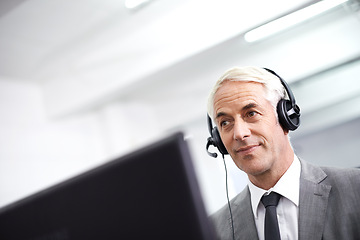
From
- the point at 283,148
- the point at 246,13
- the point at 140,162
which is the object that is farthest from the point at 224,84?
the point at 246,13

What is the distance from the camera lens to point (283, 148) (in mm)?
1258

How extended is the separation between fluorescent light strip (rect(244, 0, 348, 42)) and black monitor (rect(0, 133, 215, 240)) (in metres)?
2.33

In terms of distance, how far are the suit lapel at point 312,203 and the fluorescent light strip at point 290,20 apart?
1737 millimetres

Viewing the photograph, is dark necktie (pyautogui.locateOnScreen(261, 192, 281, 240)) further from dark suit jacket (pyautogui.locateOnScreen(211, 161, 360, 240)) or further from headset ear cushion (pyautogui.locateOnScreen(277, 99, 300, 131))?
headset ear cushion (pyautogui.locateOnScreen(277, 99, 300, 131))

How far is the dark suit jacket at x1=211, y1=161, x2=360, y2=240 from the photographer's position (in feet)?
3.34

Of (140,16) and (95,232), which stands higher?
(140,16)

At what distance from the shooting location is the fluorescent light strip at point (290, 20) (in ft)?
8.76

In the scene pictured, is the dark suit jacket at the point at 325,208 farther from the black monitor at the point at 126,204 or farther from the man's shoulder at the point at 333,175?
the black monitor at the point at 126,204

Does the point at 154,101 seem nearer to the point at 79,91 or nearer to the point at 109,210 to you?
the point at 79,91

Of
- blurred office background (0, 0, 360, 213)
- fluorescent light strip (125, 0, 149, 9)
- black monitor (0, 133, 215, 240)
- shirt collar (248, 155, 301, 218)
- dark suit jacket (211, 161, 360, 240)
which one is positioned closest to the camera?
black monitor (0, 133, 215, 240)

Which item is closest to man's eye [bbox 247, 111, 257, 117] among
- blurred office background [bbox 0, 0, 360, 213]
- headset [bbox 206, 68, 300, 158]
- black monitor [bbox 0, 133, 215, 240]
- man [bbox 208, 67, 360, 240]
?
man [bbox 208, 67, 360, 240]

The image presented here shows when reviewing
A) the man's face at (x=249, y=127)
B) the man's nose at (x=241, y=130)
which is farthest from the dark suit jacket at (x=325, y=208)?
the man's nose at (x=241, y=130)

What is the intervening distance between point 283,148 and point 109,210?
0.82 metres

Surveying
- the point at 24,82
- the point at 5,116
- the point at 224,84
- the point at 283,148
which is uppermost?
the point at 24,82
